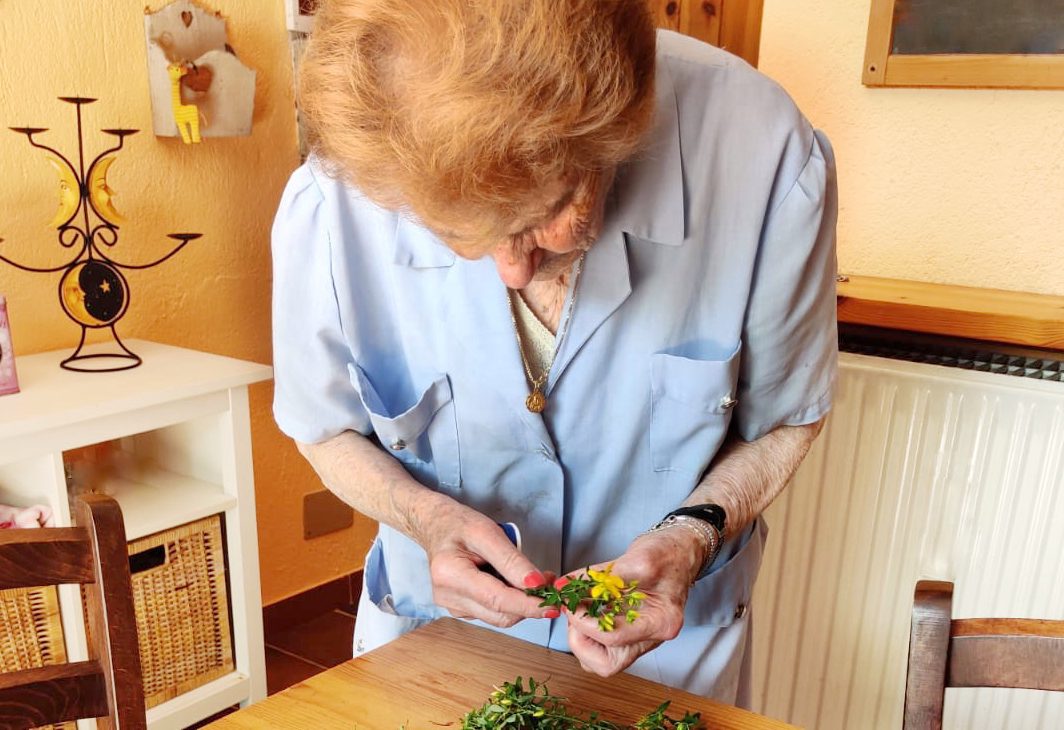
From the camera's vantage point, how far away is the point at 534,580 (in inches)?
35.4

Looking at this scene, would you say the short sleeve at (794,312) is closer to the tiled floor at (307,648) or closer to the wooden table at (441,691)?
the wooden table at (441,691)

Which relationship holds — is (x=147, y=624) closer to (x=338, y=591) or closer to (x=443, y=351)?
(x=338, y=591)

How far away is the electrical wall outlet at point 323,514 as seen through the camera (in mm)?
2689

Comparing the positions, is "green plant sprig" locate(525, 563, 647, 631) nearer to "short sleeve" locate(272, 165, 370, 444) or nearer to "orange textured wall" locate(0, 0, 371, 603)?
"short sleeve" locate(272, 165, 370, 444)

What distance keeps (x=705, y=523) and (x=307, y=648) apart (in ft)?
6.30

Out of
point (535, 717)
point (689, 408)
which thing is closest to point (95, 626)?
point (535, 717)

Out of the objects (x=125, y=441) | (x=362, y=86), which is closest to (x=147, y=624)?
(x=125, y=441)

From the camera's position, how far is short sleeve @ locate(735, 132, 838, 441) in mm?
1055

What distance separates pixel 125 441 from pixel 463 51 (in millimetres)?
1783

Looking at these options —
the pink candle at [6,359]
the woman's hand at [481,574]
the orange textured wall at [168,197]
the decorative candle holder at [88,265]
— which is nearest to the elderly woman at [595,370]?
the woman's hand at [481,574]

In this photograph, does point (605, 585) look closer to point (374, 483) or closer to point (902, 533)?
point (374, 483)

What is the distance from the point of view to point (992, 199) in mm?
1885

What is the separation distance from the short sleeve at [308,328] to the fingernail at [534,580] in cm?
37

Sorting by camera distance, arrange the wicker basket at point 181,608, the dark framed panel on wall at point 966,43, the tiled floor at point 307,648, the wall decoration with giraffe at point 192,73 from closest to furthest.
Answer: the dark framed panel on wall at point 966,43 < the wicker basket at point 181,608 < the wall decoration with giraffe at point 192,73 < the tiled floor at point 307,648
